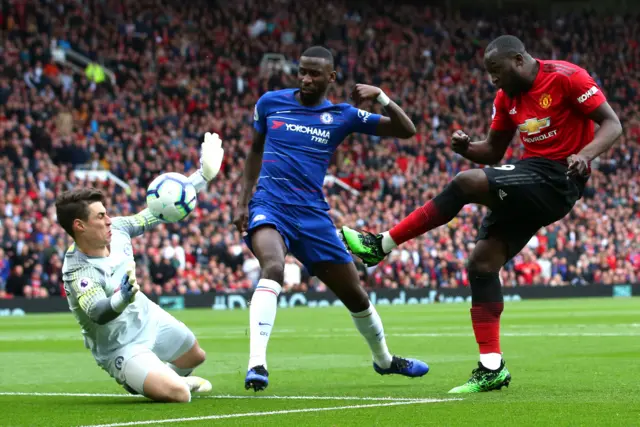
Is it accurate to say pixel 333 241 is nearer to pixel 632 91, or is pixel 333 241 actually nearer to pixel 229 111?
pixel 229 111

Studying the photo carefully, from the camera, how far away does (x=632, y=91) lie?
139 feet

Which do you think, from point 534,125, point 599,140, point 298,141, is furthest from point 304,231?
point 599,140

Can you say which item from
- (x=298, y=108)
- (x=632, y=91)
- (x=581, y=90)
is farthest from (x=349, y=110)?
(x=632, y=91)

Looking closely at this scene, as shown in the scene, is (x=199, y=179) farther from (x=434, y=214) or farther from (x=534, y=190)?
(x=534, y=190)

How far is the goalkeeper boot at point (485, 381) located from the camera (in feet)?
26.5

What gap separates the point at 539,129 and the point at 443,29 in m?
37.5

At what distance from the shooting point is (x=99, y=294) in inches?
293

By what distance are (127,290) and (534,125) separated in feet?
10.3

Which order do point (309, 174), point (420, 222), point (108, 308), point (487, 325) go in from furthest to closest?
point (309, 174) → point (487, 325) → point (420, 222) → point (108, 308)

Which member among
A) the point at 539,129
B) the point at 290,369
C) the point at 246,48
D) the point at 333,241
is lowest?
the point at 290,369

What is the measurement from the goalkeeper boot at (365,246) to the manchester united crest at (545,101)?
1.47m

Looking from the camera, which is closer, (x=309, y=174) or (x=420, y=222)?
(x=420, y=222)

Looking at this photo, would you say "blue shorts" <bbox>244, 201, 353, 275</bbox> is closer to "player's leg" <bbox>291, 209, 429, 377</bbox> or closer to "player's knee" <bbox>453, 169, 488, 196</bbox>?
"player's leg" <bbox>291, 209, 429, 377</bbox>

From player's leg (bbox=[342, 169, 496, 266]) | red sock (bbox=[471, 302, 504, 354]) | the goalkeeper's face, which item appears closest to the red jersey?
player's leg (bbox=[342, 169, 496, 266])
